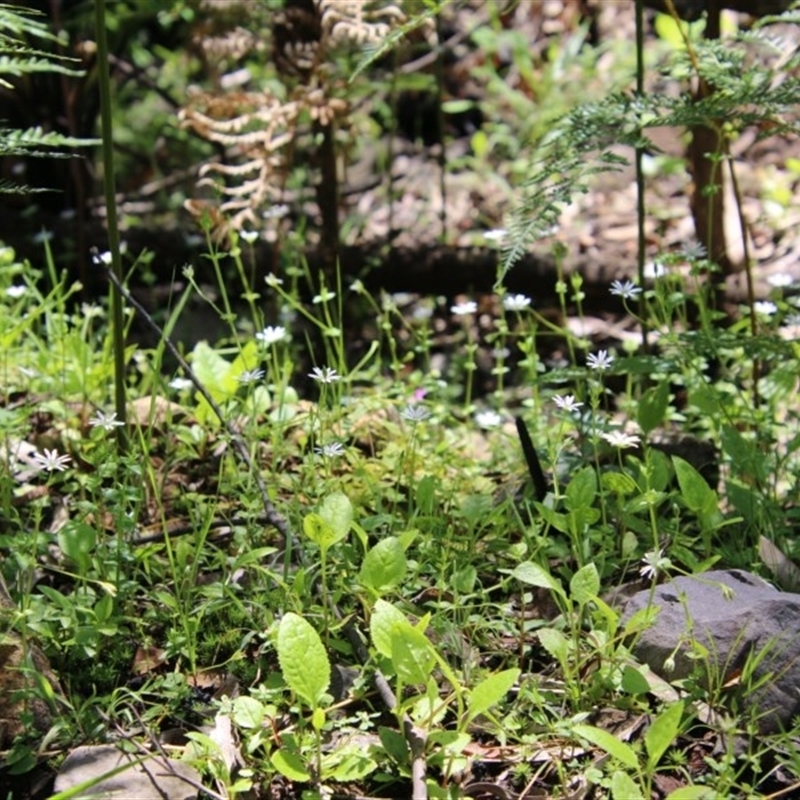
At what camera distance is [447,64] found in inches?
254

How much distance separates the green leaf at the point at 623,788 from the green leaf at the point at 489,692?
0.24 metres

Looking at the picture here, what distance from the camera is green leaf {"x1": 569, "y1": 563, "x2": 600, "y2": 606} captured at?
7.65 ft

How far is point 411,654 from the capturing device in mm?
2115

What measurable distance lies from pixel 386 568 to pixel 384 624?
20 centimetres

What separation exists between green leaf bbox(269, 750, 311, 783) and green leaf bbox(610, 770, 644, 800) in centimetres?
52

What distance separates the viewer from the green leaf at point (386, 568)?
2.38 meters

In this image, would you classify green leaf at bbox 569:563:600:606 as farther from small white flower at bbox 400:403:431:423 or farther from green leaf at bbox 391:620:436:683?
small white flower at bbox 400:403:431:423

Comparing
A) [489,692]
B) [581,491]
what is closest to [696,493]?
[581,491]

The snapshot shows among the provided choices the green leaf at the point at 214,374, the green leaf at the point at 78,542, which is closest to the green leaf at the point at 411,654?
the green leaf at the point at 78,542

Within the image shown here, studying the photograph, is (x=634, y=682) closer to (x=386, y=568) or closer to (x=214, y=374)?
(x=386, y=568)

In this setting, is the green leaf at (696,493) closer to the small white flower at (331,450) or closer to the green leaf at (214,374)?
the small white flower at (331,450)

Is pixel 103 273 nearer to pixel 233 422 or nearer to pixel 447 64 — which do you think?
pixel 233 422

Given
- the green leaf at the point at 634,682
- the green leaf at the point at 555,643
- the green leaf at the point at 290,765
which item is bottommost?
the green leaf at the point at 290,765

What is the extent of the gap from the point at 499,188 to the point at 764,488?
289 centimetres
